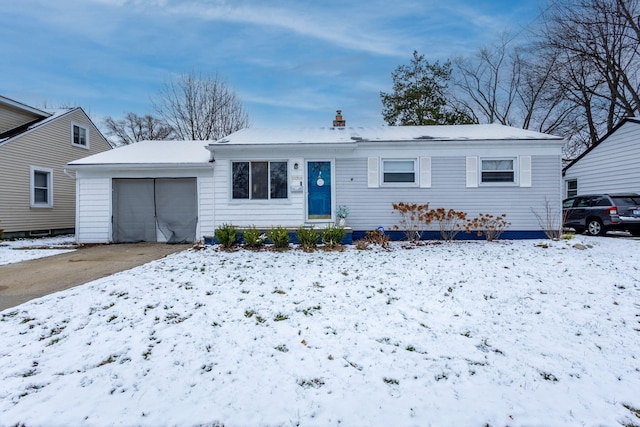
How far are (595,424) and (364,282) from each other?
3.32 m

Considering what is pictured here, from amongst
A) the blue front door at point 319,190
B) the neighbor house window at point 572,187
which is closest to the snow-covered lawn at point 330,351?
the blue front door at point 319,190

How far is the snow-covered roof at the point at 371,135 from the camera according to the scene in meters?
10.3

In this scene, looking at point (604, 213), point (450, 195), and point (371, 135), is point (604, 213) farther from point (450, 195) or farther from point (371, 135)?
point (371, 135)

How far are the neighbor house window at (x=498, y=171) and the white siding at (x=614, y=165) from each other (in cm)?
641

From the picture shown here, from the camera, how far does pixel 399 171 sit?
10500 mm

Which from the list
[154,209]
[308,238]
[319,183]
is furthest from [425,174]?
[154,209]

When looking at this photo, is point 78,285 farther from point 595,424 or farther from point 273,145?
point 595,424

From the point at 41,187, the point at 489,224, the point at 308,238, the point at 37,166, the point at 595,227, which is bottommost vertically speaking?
the point at 308,238

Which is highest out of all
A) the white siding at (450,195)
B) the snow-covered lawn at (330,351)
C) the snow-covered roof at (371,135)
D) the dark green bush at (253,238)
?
the snow-covered roof at (371,135)

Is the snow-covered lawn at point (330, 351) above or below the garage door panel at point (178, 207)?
below

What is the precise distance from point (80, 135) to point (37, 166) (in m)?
3.11

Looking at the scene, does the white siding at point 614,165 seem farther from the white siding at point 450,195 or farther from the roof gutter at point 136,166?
the roof gutter at point 136,166

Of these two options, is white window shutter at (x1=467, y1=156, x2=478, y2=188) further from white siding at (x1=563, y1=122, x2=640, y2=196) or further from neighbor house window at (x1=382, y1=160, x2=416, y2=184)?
white siding at (x1=563, y1=122, x2=640, y2=196)

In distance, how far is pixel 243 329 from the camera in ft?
11.9
